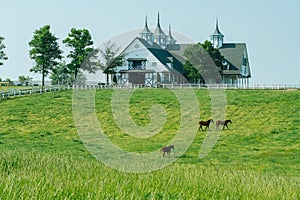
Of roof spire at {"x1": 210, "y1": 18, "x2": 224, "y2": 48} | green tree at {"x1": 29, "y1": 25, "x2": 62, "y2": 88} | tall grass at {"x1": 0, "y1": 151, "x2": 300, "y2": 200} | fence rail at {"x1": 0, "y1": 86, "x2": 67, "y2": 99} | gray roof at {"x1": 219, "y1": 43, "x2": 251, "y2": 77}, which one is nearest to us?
tall grass at {"x1": 0, "y1": 151, "x2": 300, "y2": 200}

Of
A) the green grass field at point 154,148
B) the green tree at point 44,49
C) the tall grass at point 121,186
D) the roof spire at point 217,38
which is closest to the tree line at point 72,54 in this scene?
the green tree at point 44,49

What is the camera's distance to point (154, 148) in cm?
2700

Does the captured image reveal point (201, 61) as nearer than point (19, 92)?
No

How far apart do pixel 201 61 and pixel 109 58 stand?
41.1 feet

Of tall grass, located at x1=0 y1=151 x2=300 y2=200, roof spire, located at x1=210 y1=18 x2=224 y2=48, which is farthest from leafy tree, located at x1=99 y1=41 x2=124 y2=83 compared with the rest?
tall grass, located at x1=0 y1=151 x2=300 y2=200

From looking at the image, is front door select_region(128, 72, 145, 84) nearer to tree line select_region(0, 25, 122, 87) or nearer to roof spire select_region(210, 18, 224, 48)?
tree line select_region(0, 25, 122, 87)

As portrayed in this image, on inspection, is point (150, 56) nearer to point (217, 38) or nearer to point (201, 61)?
point (201, 61)

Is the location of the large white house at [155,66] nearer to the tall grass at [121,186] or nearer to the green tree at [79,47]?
the green tree at [79,47]

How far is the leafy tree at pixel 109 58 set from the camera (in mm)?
70819

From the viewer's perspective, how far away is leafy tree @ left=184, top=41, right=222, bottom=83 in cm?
7156


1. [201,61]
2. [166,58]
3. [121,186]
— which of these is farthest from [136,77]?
[121,186]

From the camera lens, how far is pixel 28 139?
30031mm

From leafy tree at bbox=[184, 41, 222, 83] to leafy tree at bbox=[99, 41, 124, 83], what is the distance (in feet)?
31.7

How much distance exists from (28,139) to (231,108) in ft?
58.5
